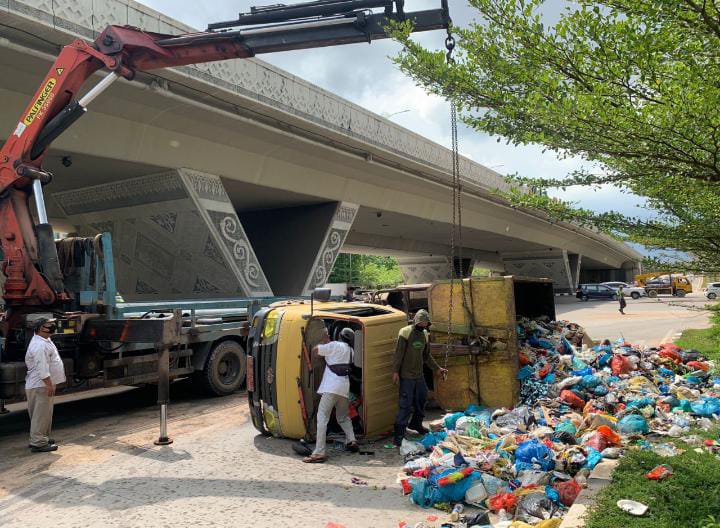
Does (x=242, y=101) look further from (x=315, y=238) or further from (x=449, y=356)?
(x=449, y=356)

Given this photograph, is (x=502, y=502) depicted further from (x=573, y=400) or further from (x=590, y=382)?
(x=590, y=382)

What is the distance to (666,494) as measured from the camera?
4.04 metres

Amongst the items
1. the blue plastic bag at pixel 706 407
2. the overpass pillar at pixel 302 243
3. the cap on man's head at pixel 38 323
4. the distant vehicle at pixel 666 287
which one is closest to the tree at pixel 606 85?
the blue plastic bag at pixel 706 407

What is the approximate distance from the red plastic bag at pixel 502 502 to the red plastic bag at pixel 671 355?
20.5 feet

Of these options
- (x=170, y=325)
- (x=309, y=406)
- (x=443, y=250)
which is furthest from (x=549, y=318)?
(x=443, y=250)

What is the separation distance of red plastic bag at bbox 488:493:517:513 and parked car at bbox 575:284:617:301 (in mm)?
42117

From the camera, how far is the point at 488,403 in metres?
7.07

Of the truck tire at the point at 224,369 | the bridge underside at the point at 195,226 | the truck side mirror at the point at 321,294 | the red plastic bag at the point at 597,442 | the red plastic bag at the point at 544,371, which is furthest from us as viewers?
the bridge underside at the point at 195,226

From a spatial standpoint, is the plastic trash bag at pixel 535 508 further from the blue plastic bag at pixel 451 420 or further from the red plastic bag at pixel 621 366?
the red plastic bag at pixel 621 366

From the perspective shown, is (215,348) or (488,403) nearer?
(488,403)

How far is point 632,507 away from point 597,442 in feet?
4.58

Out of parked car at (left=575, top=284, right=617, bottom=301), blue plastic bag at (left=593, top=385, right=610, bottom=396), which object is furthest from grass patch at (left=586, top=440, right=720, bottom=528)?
parked car at (left=575, top=284, right=617, bottom=301)

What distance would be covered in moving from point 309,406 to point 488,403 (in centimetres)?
248

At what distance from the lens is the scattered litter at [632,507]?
380 centimetres
